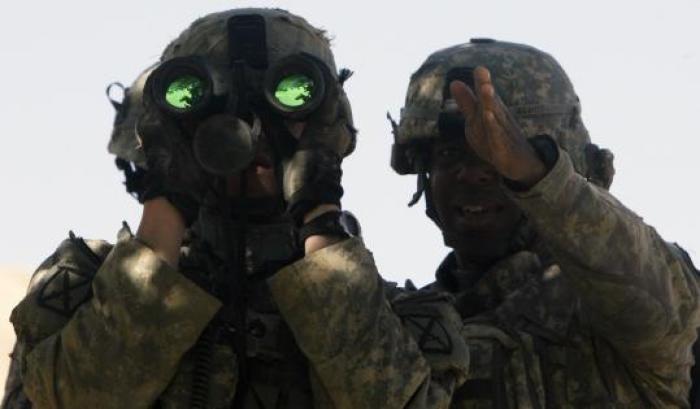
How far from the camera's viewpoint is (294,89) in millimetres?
6738

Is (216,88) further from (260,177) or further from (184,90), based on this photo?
(260,177)

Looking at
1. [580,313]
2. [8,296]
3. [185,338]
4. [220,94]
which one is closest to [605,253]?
[580,313]

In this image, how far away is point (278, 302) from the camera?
6.62m

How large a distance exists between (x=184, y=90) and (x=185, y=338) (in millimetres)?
757

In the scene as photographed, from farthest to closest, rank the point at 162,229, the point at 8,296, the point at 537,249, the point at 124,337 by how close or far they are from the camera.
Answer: the point at 8,296 → the point at 537,249 → the point at 162,229 → the point at 124,337

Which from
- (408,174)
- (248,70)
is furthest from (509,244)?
(248,70)

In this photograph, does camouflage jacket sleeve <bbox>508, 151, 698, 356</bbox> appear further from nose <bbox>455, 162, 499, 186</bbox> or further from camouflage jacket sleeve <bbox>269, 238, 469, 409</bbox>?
camouflage jacket sleeve <bbox>269, 238, 469, 409</bbox>

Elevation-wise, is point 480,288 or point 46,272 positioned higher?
point 46,272

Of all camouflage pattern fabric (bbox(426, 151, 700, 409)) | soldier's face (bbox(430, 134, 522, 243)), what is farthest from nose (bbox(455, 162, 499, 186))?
camouflage pattern fabric (bbox(426, 151, 700, 409))

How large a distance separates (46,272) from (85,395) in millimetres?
510

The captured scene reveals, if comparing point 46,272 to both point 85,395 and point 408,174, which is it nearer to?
point 85,395

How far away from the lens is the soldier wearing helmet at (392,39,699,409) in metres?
7.72

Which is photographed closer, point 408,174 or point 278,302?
point 278,302

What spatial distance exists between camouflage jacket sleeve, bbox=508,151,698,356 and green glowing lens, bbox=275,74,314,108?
1.24 metres
